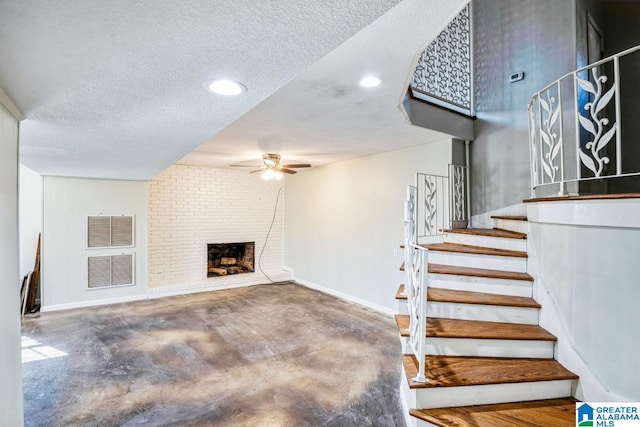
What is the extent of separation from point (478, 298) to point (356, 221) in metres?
3.08

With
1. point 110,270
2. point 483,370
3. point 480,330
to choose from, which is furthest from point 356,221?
point 110,270

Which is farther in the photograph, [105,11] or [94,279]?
[94,279]

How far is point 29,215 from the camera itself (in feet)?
17.7

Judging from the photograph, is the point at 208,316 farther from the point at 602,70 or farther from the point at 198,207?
the point at 602,70

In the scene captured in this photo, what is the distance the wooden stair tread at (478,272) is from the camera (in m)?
2.51

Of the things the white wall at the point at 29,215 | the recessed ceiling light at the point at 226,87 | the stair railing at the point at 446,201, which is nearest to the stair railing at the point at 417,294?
the recessed ceiling light at the point at 226,87

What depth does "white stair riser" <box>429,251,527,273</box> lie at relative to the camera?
2680 millimetres

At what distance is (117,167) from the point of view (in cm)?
416

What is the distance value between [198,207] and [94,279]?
6.86ft

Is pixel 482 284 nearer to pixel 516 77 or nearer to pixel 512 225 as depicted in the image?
pixel 512 225

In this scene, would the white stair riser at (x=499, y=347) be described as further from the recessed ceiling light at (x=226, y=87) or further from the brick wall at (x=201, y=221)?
the brick wall at (x=201, y=221)

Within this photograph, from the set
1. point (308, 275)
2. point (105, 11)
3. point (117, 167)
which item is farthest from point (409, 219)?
point (308, 275)

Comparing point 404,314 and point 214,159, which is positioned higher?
point 214,159

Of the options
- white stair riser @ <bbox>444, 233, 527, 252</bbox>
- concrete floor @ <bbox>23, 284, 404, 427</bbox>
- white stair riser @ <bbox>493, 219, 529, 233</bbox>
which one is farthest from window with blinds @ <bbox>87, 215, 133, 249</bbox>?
white stair riser @ <bbox>493, 219, 529, 233</bbox>
